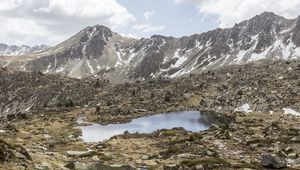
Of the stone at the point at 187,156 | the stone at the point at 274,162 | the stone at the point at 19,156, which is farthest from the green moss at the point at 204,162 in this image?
the stone at the point at 19,156

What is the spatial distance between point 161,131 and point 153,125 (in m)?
12.6

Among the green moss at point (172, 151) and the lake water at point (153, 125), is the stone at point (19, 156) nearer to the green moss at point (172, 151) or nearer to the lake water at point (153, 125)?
the green moss at point (172, 151)

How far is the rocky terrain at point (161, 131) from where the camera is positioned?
4172 centimetres

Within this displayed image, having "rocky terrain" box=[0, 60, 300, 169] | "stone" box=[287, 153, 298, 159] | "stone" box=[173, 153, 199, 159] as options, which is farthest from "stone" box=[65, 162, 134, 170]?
"stone" box=[287, 153, 298, 159]

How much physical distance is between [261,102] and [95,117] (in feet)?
119

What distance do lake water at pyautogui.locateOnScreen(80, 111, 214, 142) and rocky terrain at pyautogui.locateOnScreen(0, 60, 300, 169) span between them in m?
2.65

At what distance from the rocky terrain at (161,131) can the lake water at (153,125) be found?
8.71ft

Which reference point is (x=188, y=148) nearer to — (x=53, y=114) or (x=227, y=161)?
(x=227, y=161)

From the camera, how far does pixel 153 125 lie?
83438 mm

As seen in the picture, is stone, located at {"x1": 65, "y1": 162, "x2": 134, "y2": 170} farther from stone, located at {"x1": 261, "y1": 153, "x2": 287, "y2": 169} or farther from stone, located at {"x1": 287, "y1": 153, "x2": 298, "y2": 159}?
stone, located at {"x1": 287, "y1": 153, "x2": 298, "y2": 159}

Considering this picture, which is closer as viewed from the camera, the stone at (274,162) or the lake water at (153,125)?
the stone at (274,162)

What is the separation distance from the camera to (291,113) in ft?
278

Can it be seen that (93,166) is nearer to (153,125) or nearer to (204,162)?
(204,162)

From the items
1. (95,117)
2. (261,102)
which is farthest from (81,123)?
(261,102)
